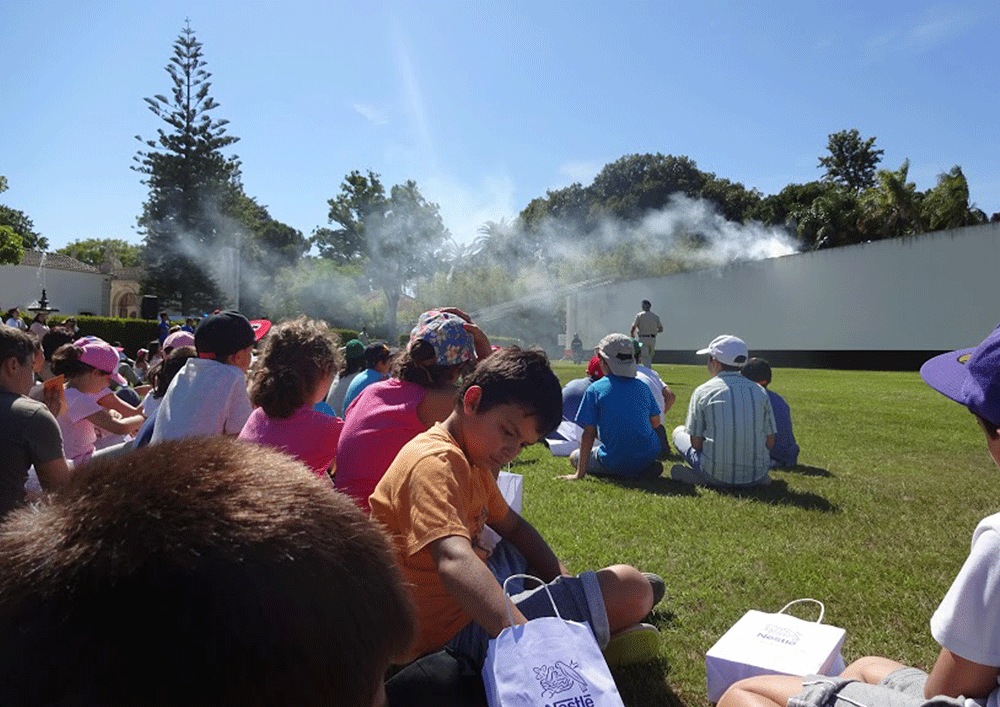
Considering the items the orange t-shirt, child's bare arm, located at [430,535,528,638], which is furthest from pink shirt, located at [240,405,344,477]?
child's bare arm, located at [430,535,528,638]

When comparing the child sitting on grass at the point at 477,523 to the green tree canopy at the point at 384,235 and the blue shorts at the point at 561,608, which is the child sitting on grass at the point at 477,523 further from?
the green tree canopy at the point at 384,235

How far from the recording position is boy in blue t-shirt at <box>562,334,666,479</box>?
Answer: 6922mm

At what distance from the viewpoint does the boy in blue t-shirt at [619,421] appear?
692cm

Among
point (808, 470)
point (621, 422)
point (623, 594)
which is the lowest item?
point (808, 470)

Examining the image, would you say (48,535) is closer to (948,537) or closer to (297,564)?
(297,564)

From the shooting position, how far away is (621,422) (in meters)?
6.97

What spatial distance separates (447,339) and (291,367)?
2.63 ft

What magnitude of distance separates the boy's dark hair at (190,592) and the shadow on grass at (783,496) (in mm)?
5550

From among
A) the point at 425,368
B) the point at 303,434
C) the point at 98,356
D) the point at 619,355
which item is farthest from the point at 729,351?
the point at 98,356

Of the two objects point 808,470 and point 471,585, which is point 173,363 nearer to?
point 471,585

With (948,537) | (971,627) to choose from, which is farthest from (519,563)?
(948,537)

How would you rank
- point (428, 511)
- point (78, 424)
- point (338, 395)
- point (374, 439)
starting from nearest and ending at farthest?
1. point (428, 511)
2. point (374, 439)
3. point (78, 424)
4. point (338, 395)

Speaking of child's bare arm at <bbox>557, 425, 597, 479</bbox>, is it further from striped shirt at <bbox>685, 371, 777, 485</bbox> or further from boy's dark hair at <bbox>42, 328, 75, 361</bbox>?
boy's dark hair at <bbox>42, 328, 75, 361</bbox>

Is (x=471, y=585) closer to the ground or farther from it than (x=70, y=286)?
closer to the ground
